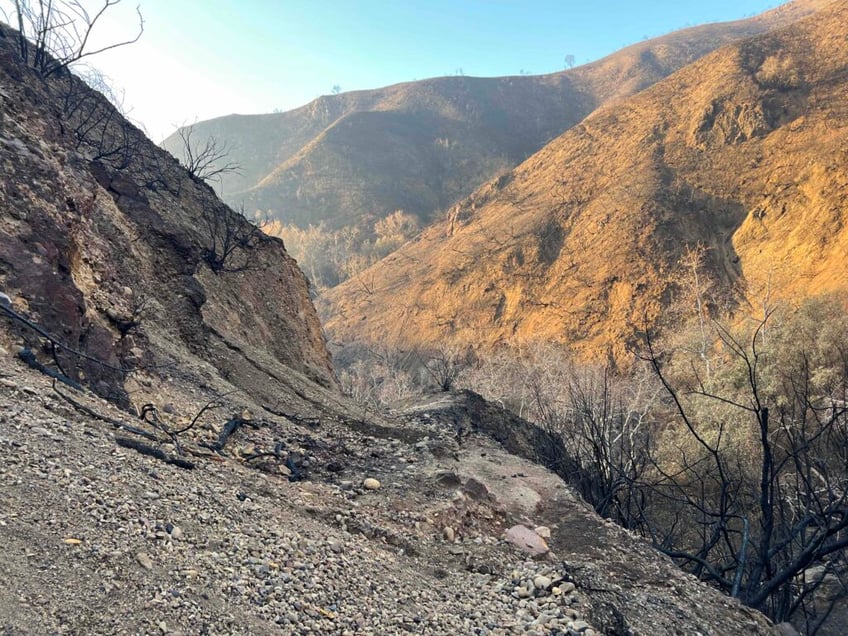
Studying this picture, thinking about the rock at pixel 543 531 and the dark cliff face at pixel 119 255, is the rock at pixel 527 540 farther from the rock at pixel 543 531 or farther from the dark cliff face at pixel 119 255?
the dark cliff face at pixel 119 255

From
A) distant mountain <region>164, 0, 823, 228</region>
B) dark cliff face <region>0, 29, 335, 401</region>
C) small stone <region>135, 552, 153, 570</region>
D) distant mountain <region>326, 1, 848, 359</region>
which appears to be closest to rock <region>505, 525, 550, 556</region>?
small stone <region>135, 552, 153, 570</region>

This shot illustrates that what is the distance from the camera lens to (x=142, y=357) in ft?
17.1

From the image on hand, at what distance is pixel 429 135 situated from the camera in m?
93.2

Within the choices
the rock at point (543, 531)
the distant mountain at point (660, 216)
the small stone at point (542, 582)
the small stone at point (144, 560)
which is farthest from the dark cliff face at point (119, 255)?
the distant mountain at point (660, 216)

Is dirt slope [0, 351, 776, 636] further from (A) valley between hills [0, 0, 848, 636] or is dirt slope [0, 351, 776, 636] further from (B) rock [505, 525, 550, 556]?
(B) rock [505, 525, 550, 556]

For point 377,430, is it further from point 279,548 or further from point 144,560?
point 144,560

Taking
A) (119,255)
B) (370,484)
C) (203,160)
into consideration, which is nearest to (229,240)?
(119,255)

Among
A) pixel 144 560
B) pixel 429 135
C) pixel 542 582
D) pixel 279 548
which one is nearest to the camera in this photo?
pixel 144 560

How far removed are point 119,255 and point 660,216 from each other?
30.5m

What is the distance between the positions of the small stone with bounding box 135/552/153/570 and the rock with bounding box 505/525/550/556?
3.34m

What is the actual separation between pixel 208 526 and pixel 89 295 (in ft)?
10.3

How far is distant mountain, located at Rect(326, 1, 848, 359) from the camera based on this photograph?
88.2ft

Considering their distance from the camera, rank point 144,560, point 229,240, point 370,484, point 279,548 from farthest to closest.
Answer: point 229,240, point 370,484, point 279,548, point 144,560

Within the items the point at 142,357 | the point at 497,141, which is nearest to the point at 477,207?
the point at 142,357
